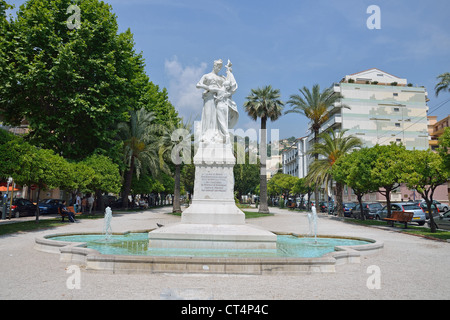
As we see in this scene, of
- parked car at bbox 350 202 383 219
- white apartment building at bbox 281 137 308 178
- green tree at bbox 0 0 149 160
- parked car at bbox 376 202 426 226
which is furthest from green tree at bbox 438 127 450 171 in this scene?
white apartment building at bbox 281 137 308 178

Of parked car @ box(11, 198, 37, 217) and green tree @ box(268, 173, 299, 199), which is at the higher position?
green tree @ box(268, 173, 299, 199)

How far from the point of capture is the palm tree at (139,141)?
34188mm

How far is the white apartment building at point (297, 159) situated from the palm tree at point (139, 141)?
1877 inches

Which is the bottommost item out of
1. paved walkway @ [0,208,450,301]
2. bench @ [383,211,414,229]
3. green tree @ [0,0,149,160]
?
paved walkway @ [0,208,450,301]

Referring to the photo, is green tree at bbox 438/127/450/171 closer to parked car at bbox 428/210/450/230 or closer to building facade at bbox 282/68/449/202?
parked car at bbox 428/210/450/230

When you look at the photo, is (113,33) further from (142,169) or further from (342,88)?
(342,88)

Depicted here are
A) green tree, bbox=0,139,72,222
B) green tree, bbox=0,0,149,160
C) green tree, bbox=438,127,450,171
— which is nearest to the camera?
green tree, bbox=438,127,450,171

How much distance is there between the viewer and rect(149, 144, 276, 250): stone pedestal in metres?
8.92

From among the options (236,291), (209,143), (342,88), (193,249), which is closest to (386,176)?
(209,143)

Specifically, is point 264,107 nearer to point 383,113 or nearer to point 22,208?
point 22,208

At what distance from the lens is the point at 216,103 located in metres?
12.1

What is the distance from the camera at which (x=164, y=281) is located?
621cm

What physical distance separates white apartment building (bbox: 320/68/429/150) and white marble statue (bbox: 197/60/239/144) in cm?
4757

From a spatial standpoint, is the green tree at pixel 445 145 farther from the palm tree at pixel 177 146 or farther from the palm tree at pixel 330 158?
the palm tree at pixel 177 146
